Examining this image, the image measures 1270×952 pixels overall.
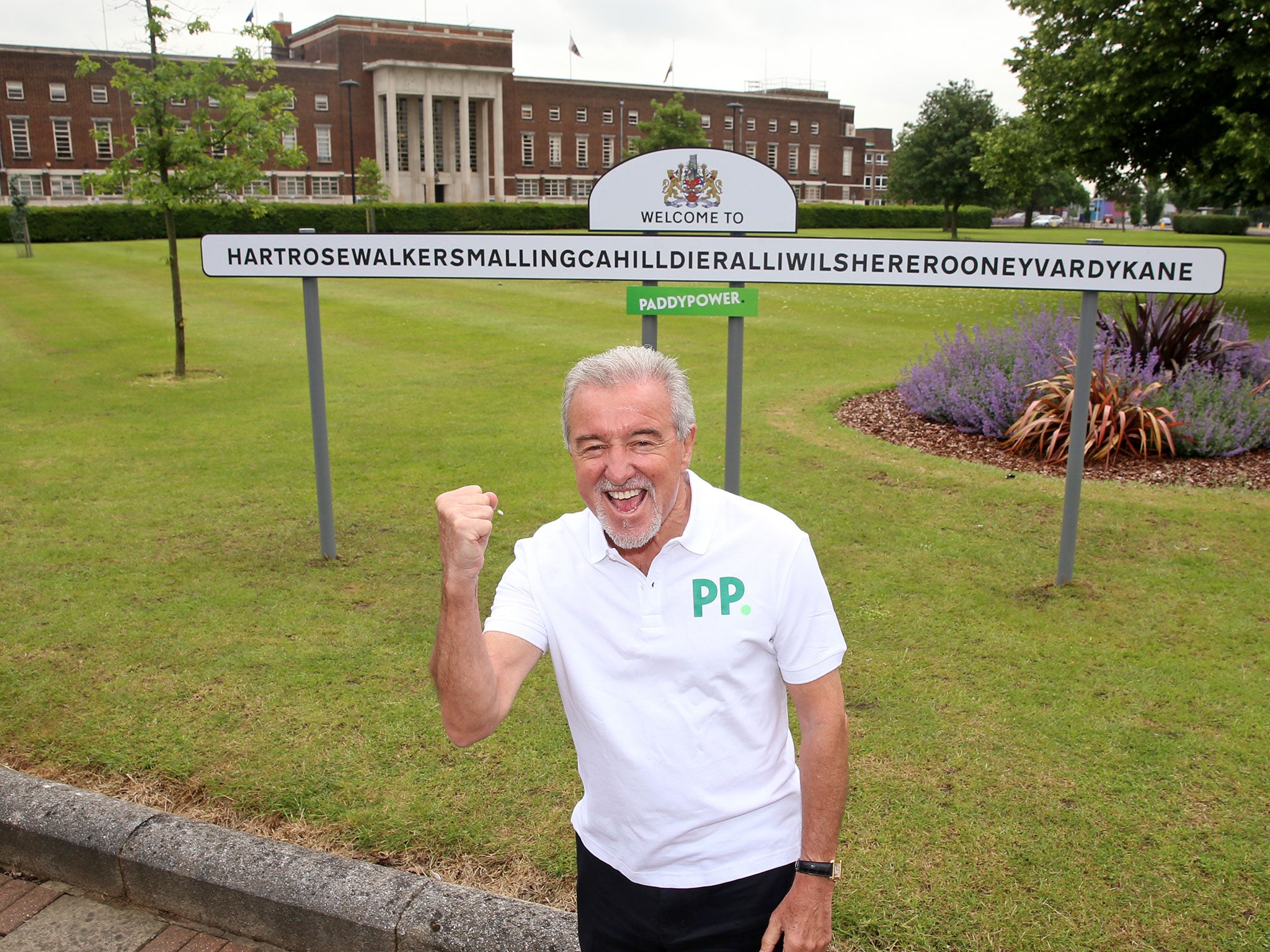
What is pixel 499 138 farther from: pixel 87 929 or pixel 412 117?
pixel 87 929

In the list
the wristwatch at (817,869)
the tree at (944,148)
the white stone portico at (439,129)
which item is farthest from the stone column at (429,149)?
the wristwatch at (817,869)

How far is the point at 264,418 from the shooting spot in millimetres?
11000

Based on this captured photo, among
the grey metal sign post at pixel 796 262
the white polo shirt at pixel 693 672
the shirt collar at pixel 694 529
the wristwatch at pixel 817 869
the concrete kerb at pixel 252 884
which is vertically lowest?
the concrete kerb at pixel 252 884

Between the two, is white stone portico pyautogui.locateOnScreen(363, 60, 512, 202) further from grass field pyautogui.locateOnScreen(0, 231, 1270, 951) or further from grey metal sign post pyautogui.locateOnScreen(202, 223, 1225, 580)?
grey metal sign post pyautogui.locateOnScreen(202, 223, 1225, 580)

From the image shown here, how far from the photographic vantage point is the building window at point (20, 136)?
71.7 meters

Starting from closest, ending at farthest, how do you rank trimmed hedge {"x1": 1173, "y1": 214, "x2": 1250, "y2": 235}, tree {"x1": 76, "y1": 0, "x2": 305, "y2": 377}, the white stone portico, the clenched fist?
the clenched fist, tree {"x1": 76, "y1": 0, "x2": 305, "y2": 377}, trimmed hedge {"x1": 1173, "y1": 214, "x2": 1250, "y2": 235}, the white stone portico

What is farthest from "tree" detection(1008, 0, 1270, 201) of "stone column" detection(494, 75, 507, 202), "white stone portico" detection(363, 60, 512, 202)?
"stone column" detection(494, 75, 507, 202)

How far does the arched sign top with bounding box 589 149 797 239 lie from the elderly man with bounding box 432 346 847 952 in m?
2.97

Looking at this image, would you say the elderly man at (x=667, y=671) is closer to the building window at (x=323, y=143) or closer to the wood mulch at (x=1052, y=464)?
the wood mulch at (x=1052, y=464)

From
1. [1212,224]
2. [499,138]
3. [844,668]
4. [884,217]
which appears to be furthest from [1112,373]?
[1212,224]

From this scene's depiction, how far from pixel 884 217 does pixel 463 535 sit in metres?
72.8

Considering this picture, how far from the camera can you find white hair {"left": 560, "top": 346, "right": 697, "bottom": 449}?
7.31 ft

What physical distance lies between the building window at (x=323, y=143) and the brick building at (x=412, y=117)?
10cm

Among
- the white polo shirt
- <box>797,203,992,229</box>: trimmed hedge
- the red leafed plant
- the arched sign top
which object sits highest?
<box>797,203,992,229</box>: trimmed hedge
